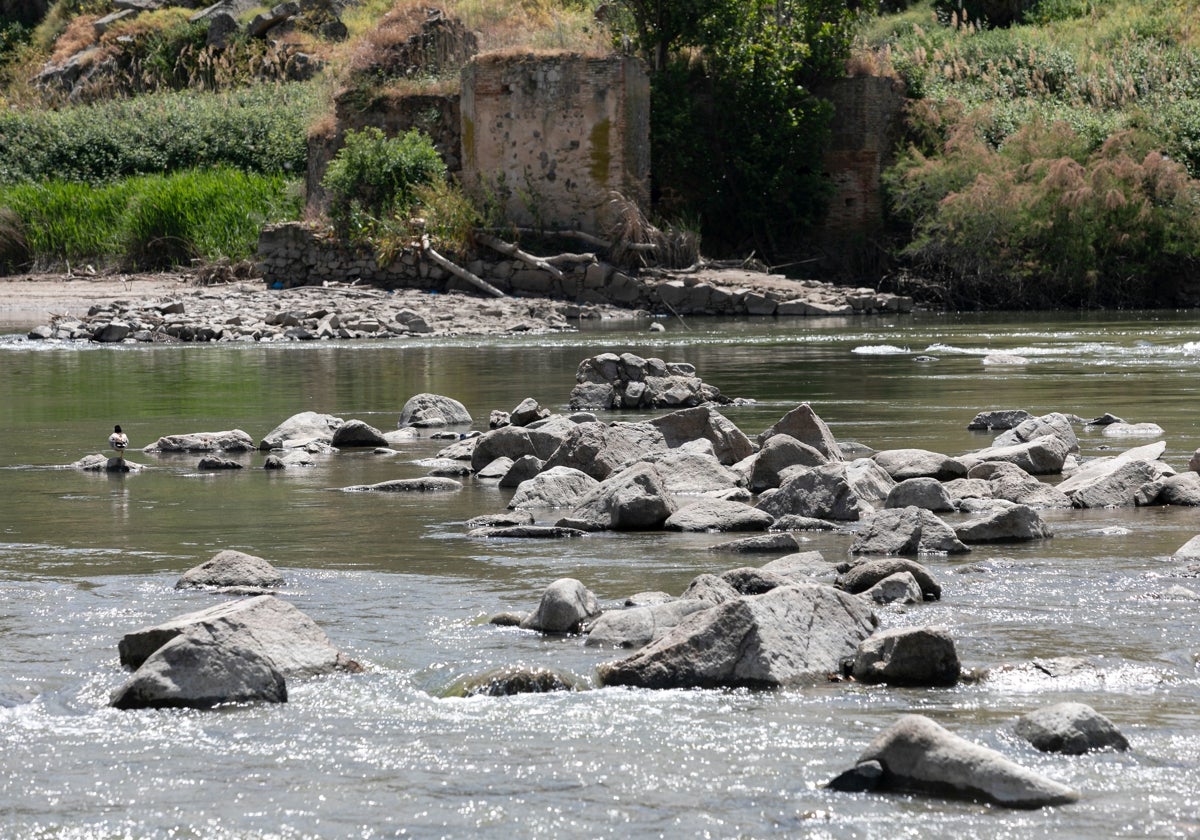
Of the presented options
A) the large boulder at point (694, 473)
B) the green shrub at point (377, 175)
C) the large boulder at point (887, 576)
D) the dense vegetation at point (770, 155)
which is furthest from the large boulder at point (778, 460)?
the green shrub at point (377, 175)

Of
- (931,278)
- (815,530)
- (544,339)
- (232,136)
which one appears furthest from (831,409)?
(232,136)

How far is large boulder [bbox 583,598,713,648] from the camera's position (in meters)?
4.70

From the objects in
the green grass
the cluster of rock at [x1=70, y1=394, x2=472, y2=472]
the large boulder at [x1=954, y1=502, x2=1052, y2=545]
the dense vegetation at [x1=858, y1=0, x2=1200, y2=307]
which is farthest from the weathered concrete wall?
the large boulder at [x1=954, y1=502, x2=1052, y2=545]

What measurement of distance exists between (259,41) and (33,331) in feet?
74.9

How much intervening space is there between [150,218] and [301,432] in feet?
72.3

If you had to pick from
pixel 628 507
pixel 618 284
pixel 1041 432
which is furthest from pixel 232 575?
pixel 618 284

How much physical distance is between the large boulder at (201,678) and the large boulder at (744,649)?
0.89m

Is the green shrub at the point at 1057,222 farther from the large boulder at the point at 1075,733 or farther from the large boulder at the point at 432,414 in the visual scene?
the large boulder at the point at 1075,733

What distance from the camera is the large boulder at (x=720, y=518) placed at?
6.64m

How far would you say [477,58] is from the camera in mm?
27906

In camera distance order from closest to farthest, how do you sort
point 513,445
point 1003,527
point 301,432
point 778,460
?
1. point 1003,527
2. point 778,460
3. point 513,445
4. point 301,432

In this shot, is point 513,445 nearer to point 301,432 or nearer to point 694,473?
point 694,473

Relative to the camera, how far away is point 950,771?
134 inches

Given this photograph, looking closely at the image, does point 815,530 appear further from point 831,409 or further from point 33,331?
point 33,331
